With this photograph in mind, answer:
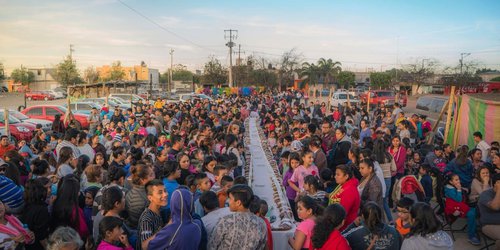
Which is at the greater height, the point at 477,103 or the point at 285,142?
the point at 477,103

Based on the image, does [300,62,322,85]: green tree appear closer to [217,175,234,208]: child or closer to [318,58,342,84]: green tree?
[318,58,342,84]: green tree

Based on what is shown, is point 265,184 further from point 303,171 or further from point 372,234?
point 372,234

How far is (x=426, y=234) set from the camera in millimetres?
3793

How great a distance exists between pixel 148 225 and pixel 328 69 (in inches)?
2373

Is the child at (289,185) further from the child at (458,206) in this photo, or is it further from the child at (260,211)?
the child at (458,206)

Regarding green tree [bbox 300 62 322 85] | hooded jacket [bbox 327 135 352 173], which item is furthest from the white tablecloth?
green tree [bbox 300 62 322 85]

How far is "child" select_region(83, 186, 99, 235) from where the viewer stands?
182 inches

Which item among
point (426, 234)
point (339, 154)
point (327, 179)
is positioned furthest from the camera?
point (339, 154)

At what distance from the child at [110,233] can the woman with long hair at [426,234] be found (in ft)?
9.39

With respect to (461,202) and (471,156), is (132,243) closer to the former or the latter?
(461,202)

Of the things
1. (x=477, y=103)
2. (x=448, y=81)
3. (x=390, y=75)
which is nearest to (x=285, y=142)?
(x=477, y=103)

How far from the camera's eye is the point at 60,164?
613 cm

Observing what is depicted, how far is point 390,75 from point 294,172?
212 feet

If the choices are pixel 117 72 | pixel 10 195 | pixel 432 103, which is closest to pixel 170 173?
pixel 10 195
